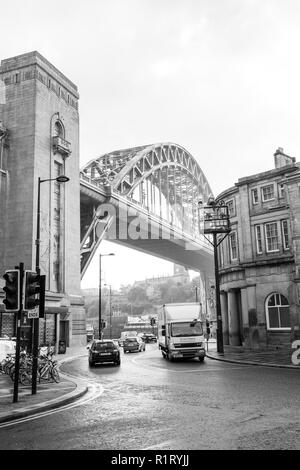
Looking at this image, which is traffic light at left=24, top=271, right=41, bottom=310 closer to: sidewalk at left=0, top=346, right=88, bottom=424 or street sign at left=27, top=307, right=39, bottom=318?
street sign at left=27, top=307, right=39, bottom=318

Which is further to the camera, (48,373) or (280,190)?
(280,190)

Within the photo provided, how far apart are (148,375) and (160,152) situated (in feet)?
265

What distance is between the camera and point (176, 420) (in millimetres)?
10156

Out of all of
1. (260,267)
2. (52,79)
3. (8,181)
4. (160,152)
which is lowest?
(260,267)

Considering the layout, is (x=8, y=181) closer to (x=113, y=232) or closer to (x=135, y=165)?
(x=113, y=232)

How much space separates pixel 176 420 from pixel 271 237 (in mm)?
29159

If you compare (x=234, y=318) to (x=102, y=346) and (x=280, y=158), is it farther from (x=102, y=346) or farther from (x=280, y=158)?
(x=102, y=346)

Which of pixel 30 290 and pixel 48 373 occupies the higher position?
pixel 30 290

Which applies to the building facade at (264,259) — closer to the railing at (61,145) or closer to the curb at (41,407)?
the railing at (61,145)

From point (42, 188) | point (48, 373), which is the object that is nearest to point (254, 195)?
point (42, 188)

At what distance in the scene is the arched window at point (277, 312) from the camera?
35406 millimetres

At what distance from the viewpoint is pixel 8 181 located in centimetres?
4666

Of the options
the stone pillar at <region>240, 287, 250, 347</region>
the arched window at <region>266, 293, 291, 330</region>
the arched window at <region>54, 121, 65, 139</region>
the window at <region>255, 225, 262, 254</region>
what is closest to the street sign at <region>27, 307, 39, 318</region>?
the arched window at <region>266, 293, 291, 330</region>
